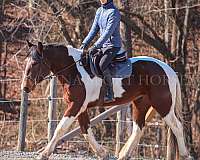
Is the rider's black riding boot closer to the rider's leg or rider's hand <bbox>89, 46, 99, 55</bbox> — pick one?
the rider's leg

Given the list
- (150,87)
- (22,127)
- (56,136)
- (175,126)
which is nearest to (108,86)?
(150,87)

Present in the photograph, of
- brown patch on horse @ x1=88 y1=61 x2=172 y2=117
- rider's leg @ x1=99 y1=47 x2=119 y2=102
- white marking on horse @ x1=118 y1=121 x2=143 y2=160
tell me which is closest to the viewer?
rider's leg @ x1=99 y1=47 x2=119 y2=102

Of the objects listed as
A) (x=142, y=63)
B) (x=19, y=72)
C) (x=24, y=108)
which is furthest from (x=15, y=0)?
(x=142, y=63)

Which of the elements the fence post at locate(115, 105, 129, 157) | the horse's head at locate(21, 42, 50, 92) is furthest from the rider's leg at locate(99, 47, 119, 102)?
the fence post at locate(115, 105, 129, 157)

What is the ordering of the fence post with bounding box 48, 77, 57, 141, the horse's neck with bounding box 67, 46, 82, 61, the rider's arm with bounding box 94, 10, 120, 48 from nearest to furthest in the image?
1. the rider's arm with bounding box 94, 10, 120, 48
2. the horse's neck with bounding box 67, 46, 82, 61
3. the fence post with bounding box 48, 77, 57, 141

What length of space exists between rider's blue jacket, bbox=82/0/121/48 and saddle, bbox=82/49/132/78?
0.20m

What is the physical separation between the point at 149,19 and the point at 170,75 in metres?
7.66

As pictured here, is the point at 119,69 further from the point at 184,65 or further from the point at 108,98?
the point at 184,65

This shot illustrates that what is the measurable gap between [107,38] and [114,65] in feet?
1.77

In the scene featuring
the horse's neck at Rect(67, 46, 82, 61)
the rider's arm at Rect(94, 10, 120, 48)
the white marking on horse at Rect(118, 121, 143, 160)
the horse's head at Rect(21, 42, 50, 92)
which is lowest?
the white marking on horse at Rect(118, 121, 143, 160)

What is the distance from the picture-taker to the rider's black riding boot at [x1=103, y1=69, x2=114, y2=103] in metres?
8.85

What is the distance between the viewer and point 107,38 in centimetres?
861

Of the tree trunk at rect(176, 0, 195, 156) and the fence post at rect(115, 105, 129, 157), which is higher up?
the tree trunk at rect(176, 0, 195, 156)

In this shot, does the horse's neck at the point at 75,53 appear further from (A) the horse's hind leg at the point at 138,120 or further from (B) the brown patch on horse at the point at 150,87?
(A) the horse's hind leg at the point at 138,120
